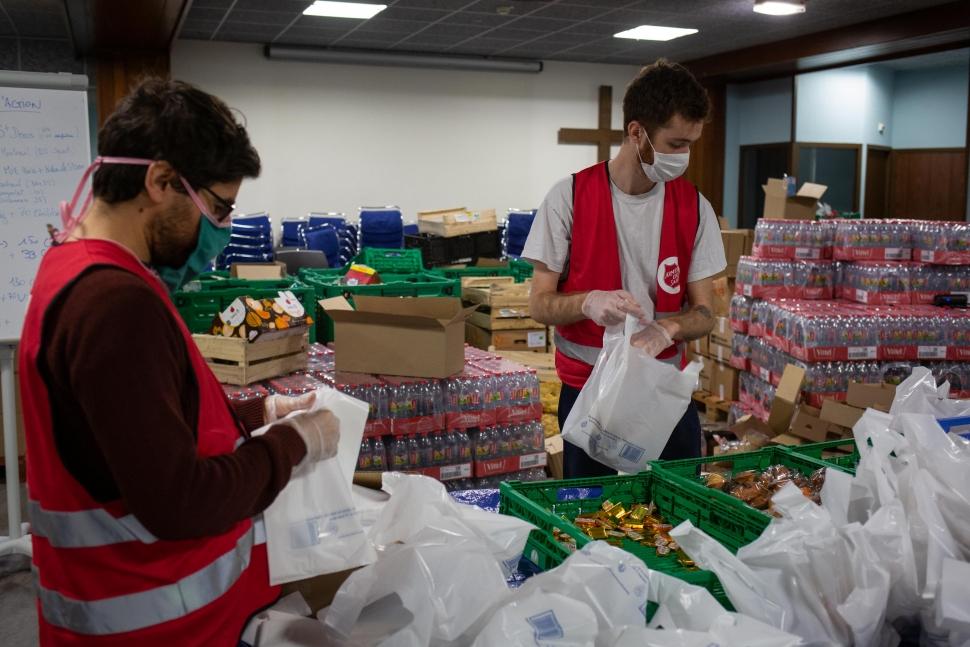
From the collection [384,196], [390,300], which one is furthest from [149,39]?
[390,300]

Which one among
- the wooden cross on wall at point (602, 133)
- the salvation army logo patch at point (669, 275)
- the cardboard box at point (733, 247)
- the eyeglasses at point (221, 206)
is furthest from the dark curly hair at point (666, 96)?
the wooden cross on wall at point (602, 133)

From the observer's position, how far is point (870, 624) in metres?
1.32

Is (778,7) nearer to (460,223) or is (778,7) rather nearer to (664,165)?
(460,223)

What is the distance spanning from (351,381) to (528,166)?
25.9 feet

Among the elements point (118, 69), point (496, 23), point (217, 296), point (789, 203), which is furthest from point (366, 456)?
point (118, 69)

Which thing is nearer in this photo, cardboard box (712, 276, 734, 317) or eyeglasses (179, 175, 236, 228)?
eyeglasses (179, 175, 236, 228)

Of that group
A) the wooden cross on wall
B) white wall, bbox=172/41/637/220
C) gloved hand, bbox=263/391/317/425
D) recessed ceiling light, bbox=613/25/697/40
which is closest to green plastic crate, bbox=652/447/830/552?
gloved hand, bbox=263/391/317/425

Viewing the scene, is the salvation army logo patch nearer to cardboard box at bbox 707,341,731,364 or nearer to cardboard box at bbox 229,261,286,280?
cardboard box at bbox 707,341,731,364

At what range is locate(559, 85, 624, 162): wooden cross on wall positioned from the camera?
10953 millimetres

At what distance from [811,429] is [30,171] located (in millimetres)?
3755

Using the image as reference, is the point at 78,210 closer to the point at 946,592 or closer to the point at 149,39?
the point at 946,592

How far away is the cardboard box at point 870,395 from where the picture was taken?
403cm

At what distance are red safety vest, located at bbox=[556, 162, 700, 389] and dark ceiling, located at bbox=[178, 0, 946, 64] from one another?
550 centimetres

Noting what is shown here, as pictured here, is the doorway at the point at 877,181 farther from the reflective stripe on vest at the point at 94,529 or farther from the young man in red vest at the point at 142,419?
the reflective stripe on vest at the point at 94,529
